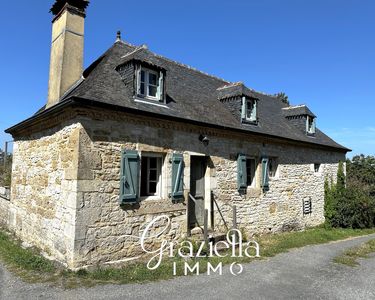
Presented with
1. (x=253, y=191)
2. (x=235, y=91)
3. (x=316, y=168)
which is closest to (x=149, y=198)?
(x=253, y=191)

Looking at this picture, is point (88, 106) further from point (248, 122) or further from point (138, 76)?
point (248, 122)

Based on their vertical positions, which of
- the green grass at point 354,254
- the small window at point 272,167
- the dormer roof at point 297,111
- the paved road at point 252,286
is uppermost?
the dormer roof at point 297,111

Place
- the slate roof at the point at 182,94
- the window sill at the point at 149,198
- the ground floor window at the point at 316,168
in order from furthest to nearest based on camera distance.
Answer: the ground floor window at the point at 316,168 < the window sill at the point at 149,198 < the slate roof at the point at 182,94

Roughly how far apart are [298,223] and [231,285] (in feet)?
26.4

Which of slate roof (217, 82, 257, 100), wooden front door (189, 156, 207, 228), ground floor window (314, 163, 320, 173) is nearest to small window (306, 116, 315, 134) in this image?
ground floor window (314, 163, 320, 173)

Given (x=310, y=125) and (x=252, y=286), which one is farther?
(x=310, y=125)

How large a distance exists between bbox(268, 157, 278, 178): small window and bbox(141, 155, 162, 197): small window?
5462 millimetres

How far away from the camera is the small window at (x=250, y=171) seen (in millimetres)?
11359

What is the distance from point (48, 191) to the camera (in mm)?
7992

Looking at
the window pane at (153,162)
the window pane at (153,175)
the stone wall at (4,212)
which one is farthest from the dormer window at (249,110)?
the stone wall at (4,212)

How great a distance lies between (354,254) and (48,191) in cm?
891

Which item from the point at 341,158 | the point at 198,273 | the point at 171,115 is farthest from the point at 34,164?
the point at 341,158

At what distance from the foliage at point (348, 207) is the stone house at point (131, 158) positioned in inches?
117

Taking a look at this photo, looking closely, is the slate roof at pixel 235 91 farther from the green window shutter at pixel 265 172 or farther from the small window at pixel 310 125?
the small window at pixel 310 125
